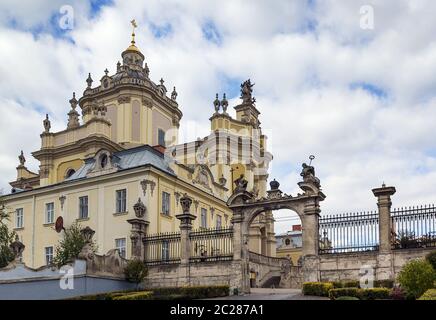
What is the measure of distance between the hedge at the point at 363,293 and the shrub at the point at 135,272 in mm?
12396

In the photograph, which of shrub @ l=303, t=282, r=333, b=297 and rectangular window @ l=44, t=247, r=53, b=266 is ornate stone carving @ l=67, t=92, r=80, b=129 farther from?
shrub @ l=303, t=282, r=333, b=297

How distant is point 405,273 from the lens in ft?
68.9

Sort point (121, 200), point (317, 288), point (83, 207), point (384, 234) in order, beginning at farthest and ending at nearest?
point (83, 207) → point (121, 200) → point (384, 234) → point (317, 288)

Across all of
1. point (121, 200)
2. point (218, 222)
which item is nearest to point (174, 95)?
point (218, 222)

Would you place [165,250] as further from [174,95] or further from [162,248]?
[174,95]

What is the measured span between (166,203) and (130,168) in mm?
3827

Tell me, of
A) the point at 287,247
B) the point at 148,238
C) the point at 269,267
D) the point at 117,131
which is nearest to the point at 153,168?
the point at 148,238

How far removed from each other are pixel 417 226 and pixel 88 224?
78.4 ft

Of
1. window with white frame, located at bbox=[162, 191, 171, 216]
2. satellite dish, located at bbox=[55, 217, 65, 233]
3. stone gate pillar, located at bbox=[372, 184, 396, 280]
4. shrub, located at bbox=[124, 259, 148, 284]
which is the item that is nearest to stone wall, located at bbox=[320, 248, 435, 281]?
stone gate pillar, located at bbox=[372, 184, 396, 280]

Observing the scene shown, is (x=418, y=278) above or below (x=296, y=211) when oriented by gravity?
below

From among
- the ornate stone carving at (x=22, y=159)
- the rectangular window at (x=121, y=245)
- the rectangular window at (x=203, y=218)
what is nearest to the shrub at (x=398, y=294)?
the rectangular window at (x=121, y=245)

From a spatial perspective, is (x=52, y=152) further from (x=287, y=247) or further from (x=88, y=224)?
(x=287, y=247)

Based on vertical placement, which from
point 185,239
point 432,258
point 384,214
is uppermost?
point 384,214

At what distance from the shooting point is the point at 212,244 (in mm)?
33031
